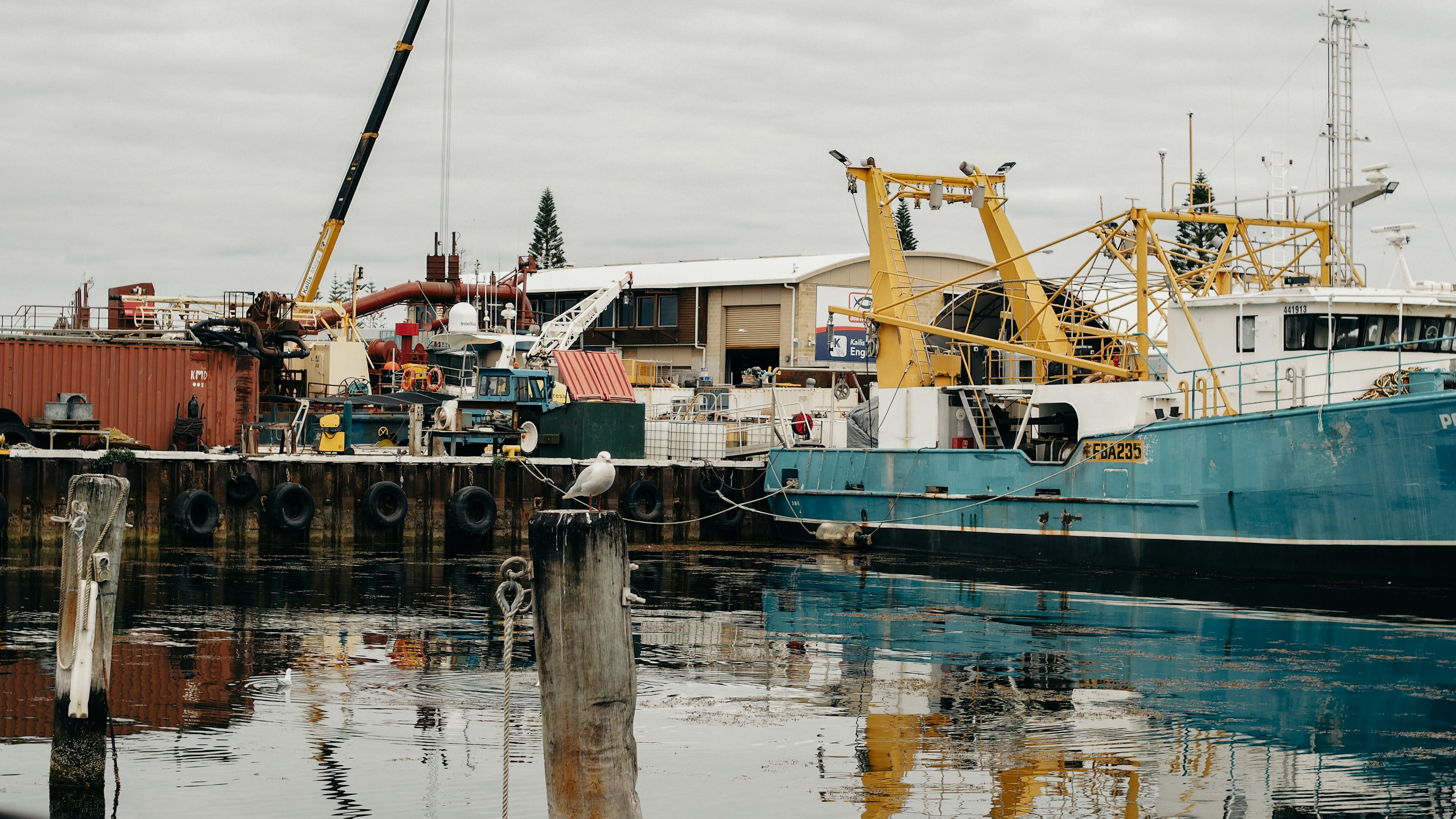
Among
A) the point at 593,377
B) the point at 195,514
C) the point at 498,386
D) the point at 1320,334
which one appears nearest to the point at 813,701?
the point at 1320,334

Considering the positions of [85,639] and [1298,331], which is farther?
[1298,331]

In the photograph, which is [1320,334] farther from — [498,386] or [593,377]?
[593,377]

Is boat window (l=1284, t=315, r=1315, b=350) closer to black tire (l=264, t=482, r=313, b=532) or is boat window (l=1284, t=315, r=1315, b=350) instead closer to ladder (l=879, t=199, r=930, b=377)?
ladder (l=879, t=199, r=930, b=377)

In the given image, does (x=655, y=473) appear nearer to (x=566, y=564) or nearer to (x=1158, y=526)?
(x=1158, y=526)

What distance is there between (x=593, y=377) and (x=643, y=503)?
19.9ft

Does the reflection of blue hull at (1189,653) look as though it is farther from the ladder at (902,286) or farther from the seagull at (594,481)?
the ladder at (902,286)

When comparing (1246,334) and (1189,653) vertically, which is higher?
(1246,334)

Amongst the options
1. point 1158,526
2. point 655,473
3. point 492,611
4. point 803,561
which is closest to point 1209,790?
point 492,611

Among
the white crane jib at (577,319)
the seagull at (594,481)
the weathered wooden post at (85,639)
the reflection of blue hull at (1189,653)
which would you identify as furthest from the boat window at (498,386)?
the seagull at (594,481)

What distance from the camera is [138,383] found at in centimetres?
2906

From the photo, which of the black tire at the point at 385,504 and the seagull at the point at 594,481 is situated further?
the black tire at the point at 385,504

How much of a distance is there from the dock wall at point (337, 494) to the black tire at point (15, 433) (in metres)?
1.79

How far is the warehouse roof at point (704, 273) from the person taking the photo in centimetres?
4644

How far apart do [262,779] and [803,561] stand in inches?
690
